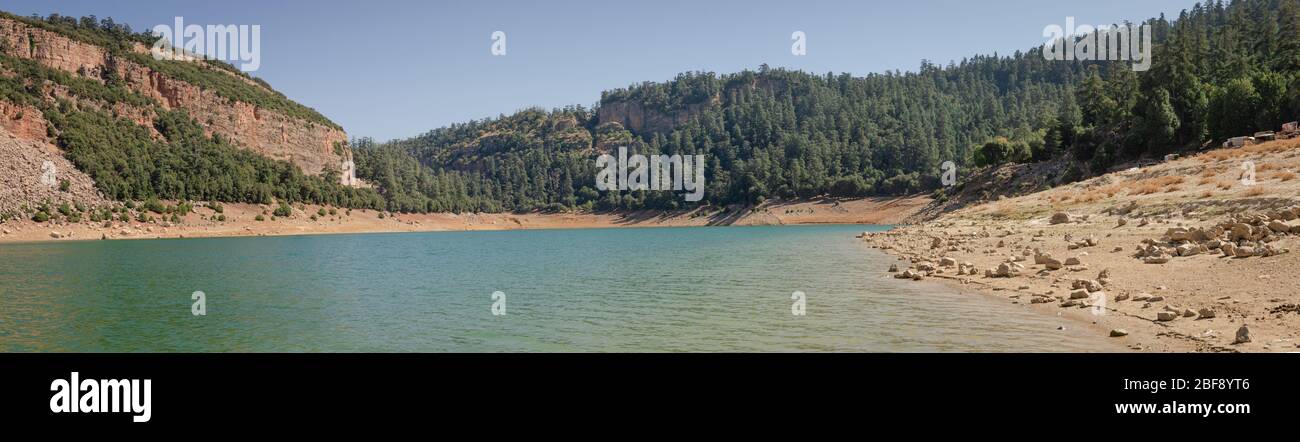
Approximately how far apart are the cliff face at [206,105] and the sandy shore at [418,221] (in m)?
23.1

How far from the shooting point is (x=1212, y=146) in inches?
2360

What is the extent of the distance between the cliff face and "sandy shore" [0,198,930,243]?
23.1m

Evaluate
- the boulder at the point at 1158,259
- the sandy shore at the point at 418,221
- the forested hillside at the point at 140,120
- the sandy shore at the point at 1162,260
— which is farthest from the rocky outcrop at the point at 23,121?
the boulder at the point at 1158,259

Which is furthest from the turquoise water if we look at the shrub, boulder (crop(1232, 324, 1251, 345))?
the shrub

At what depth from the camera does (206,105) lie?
133m

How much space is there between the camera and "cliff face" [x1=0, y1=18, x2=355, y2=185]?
4481 inches

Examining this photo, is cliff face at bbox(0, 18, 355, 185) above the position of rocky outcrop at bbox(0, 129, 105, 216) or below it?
above

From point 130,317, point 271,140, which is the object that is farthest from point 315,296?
point 271,140

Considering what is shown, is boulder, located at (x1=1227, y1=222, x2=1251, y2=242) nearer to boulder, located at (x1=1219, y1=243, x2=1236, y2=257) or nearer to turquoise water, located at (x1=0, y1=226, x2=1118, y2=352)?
boulder, located at (x1=1219, y1=243, x2=1236, y2=257)

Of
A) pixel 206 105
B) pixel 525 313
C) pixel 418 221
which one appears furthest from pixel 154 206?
pixel 525 313

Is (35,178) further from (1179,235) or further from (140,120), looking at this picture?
(1179,235)
